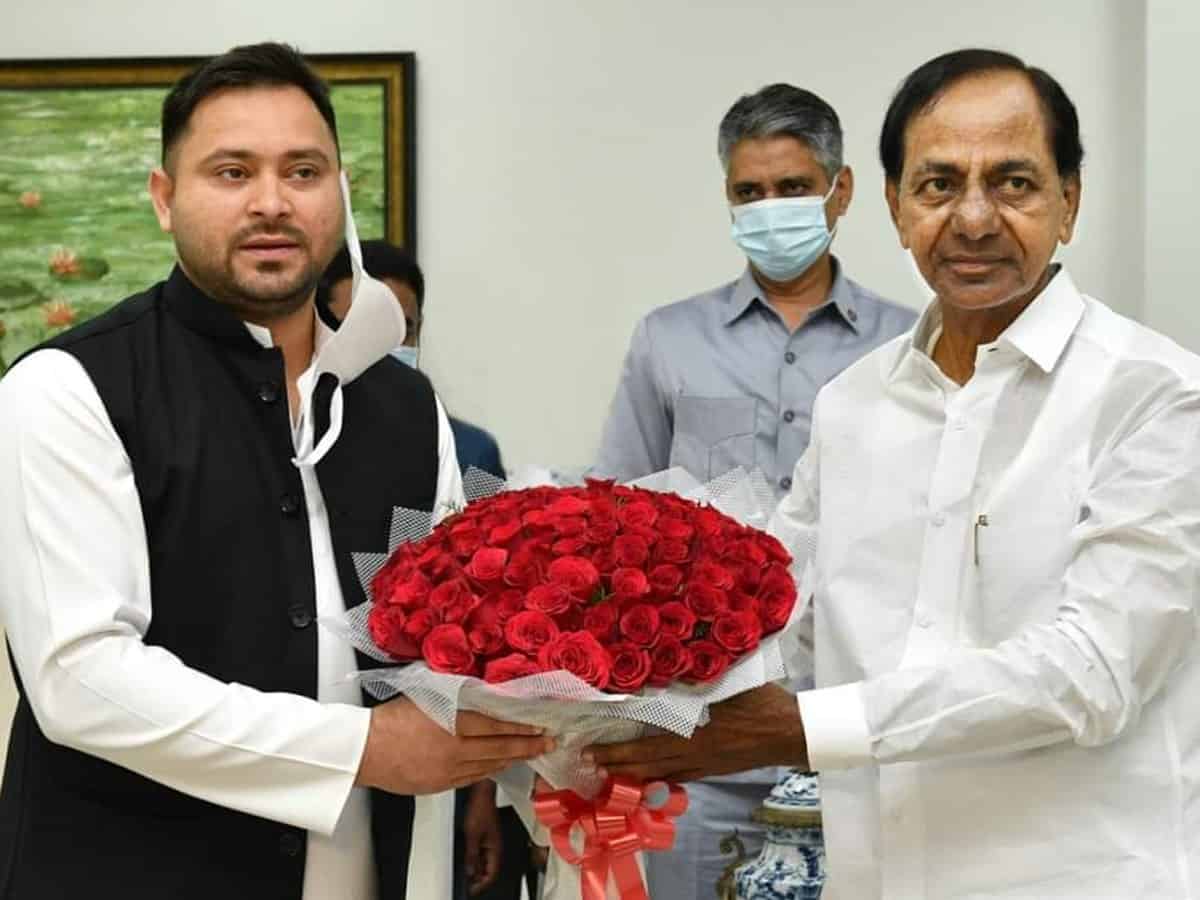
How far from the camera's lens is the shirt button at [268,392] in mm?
2082

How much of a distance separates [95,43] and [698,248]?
165cm

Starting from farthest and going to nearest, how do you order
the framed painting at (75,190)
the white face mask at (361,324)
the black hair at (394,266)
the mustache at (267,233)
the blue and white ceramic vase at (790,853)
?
the framed painting at (75,190) < the black hair at (394,266) < the blue and white ceramic vase at (790,853) < the white face mask at (361,324) < the mustache at (267,233)

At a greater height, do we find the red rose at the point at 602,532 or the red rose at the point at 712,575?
the red rose at the point at 602,532

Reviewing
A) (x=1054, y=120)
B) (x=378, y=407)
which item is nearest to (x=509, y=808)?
(x=378, y=407)

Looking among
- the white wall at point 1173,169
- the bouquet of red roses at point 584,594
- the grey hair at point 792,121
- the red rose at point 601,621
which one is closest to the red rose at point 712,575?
the bouquet of red roses at point 584,594

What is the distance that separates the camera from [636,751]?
1.98 m

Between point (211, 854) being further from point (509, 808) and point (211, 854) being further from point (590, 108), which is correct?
point (590, 108)

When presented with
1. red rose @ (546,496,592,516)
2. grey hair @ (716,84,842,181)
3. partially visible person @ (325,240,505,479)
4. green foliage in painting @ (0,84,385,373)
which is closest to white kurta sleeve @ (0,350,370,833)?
red rose @ (546,496,592,516)

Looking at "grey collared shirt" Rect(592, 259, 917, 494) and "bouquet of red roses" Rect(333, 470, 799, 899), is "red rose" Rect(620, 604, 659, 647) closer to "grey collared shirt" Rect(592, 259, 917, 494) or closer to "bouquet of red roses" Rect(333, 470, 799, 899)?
"bouquet of red roses" Rect(333, 470, 799, 899)

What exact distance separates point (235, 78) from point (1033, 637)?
1.18 meters

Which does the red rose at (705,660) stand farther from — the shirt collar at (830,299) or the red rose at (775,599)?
the shirt collar at (830,299)

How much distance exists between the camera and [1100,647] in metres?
1.90

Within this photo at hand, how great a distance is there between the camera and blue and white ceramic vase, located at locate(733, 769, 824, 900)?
8.28ft

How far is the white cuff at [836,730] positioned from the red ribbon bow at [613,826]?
173 millimetres
